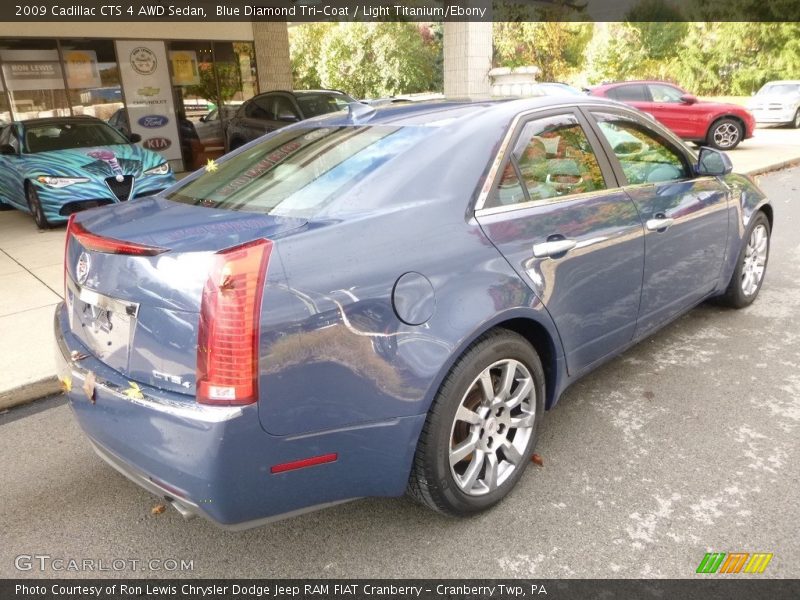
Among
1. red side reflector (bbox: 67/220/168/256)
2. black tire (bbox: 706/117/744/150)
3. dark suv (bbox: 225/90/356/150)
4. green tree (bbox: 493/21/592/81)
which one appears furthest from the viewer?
green tree (bbox: 493/21/592/81)

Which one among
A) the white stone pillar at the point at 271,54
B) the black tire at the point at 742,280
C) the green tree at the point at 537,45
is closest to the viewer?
the black tire at the point at 742,280

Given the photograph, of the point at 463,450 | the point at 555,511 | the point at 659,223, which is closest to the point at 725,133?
the point at 659,223

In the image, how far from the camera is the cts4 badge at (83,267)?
2291mm

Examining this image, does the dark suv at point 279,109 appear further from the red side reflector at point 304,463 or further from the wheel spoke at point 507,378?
the red side reflector at point 304,463

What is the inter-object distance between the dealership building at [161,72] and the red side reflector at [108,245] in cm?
1133

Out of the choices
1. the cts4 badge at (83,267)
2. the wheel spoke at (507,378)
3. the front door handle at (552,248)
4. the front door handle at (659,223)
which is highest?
the cts4 badge at (83,267)

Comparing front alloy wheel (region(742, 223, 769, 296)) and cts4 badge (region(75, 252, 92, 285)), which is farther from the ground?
cts4 badge (region(75, 252, 92, 285))

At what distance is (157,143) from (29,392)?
10.6m

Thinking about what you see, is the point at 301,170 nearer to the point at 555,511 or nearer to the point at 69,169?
the point at 555,511

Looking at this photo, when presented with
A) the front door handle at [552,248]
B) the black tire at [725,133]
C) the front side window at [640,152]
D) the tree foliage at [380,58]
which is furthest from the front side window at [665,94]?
the tree foliage at [380,58]

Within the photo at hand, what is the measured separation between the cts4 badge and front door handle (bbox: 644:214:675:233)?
2584 millimetres

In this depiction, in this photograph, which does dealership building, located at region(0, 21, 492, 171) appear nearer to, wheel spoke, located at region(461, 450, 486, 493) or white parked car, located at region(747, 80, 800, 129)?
white parked car, located at region(747, 80, 800, 129)

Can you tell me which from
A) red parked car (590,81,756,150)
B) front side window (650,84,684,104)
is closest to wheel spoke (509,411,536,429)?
red parked car (590,81,756,150)

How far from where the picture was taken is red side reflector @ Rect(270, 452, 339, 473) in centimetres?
196
